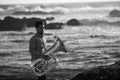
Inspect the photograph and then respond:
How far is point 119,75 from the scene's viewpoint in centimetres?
656

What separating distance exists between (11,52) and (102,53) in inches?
158

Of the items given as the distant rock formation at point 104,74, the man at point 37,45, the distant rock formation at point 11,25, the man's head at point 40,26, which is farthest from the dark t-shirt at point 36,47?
the distant rock formation at point 11,25

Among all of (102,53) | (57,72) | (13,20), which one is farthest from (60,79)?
(13,20)

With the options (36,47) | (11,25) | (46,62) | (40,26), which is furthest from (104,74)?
(11,25)

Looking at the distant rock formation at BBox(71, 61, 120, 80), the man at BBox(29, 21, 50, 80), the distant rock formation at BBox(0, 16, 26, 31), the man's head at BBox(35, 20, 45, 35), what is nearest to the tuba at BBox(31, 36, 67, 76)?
the man at BBox(29, 21, 50, 80)

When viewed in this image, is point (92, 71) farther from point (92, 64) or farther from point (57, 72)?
point (92, 64)

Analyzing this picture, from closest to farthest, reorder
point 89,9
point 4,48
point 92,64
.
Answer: point 92,64, point 4,48, point 89,9

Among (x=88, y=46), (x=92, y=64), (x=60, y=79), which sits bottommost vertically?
(x=88, y=46)

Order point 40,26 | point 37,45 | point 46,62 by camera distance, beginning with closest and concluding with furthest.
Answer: point 40,26, point 37,45, point 46,62

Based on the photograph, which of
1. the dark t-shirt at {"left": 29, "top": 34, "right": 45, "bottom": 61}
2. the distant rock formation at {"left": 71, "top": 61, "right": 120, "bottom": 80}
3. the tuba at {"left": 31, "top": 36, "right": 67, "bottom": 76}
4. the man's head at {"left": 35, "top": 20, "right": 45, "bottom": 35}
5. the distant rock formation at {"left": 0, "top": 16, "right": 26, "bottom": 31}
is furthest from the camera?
the distant rock formation at {"left": 0, "top": 16, "right": 26, "bottom": 31}

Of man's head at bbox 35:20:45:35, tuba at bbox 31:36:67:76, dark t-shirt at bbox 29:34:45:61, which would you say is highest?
man's head at bbox 35:20:45:35

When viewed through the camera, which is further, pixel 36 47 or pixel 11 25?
pixel 11 25

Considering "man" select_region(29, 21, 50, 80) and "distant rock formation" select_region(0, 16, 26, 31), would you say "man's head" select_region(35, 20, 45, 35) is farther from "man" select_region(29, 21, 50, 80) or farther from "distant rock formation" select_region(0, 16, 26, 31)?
"distant rock formation" select_region(0, 16, 26, 31)

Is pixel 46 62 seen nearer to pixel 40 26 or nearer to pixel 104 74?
pixel 40 26
